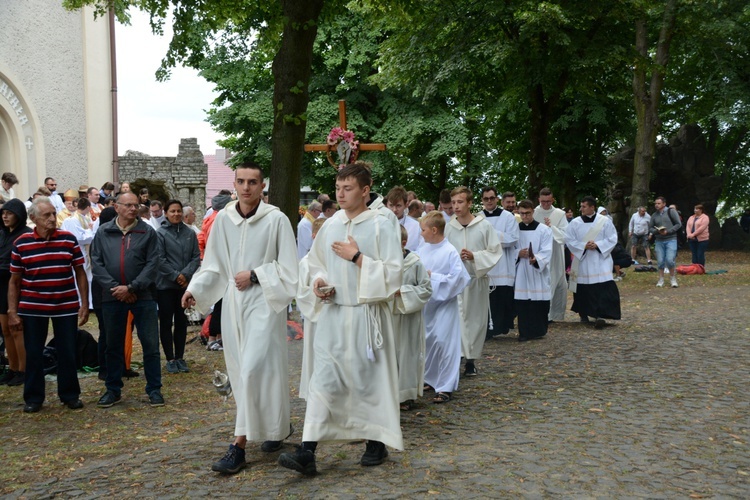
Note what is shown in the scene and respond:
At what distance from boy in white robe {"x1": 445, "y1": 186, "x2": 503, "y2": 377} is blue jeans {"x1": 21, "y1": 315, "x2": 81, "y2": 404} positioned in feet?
14.0

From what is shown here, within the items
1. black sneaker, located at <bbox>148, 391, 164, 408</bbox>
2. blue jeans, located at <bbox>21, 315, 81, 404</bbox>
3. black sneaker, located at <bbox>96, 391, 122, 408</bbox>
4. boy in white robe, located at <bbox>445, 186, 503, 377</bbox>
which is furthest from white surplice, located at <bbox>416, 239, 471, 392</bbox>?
blue jeans, located at <bbox>21, 315, 81, 404</bbox>

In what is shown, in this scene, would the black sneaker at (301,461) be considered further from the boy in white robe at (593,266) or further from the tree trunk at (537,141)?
the tree trunk at (537,141)

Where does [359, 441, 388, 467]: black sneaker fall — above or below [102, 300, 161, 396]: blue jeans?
below

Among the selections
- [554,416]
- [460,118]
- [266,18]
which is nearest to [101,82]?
[266,18]

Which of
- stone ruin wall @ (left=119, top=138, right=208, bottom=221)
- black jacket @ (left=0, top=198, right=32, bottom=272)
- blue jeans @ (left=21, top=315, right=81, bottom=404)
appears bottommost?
blue jeans @ (left=21, top=315, right=81, bottom=404)

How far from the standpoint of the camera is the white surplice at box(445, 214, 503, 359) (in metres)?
9.98

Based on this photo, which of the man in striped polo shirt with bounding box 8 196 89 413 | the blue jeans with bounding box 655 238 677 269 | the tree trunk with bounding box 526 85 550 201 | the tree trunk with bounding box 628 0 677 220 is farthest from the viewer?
the tree trunk with bounding box 628 0 677 220

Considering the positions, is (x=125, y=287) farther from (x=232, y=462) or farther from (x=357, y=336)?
(x=357, y=336)

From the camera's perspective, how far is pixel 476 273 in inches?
400

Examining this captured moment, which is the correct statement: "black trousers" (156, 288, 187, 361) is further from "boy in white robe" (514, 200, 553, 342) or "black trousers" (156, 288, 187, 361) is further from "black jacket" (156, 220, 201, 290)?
"boy in white robe" (514, 200, 553, 342)

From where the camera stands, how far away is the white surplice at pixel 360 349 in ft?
19.4

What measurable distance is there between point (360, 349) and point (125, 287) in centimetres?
342

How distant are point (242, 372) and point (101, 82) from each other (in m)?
20.1

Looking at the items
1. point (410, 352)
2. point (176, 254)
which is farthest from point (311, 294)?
point (176, 254)
